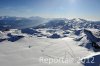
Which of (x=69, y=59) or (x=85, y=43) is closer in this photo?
(x=69, y=59)

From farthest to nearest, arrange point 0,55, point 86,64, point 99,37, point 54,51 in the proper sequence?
point 99,37 < point 54,51 < point 0,55 < point 86,64

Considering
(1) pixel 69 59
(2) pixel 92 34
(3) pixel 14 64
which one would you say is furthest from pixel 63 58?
(2) pixel 92 34

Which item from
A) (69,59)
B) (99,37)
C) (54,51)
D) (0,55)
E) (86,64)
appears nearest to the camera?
(86,64)

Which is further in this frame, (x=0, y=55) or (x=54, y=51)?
(x=54, y=51)

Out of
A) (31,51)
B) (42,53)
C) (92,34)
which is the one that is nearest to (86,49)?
(92,34)

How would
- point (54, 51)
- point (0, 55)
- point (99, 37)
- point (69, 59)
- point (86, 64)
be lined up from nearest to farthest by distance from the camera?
point (86, 64) < point (69, 59) < point (0, 55) < point (54, 51) < point (99, 37)

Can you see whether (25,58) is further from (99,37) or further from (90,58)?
(99,37)

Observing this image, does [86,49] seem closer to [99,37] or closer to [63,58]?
[99,37]

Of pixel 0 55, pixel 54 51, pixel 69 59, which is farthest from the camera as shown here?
pixel 54 51

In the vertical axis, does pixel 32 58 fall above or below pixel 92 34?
below
